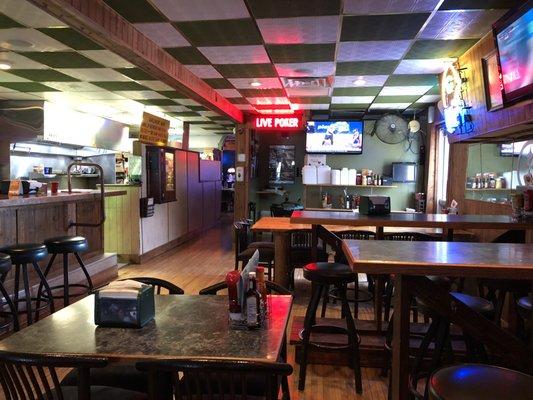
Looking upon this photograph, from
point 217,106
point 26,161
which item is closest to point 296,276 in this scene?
point 217,106

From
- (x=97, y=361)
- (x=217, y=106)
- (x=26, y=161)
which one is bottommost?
(x=97, y=361)

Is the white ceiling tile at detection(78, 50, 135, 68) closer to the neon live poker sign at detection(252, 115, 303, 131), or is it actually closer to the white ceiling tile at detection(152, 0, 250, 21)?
the white ceiling tile at detection(152, 0, 250, 21)

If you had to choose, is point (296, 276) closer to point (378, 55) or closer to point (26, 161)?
point (378, 55)

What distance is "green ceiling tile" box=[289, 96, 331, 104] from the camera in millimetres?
6516

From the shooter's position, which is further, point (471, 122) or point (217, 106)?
point (217, 106)

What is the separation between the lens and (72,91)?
6.43m

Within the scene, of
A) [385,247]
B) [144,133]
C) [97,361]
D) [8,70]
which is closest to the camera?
[97,361]

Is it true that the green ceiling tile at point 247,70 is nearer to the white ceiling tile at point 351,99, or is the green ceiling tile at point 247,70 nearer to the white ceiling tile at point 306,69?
the white ceiling tile at point 306,69

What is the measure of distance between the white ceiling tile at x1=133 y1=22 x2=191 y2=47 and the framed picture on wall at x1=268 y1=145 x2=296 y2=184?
189 inches

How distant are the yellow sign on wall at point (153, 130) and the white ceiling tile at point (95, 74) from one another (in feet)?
2.84

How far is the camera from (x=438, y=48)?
158 inches

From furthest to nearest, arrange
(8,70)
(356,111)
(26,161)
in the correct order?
(26,161) → (356,111) → (8,70)

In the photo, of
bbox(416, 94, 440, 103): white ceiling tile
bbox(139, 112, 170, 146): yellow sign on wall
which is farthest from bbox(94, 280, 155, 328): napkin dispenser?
bbox(416, 94, 440, 103): white ceiling tile

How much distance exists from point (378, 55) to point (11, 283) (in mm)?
4505
